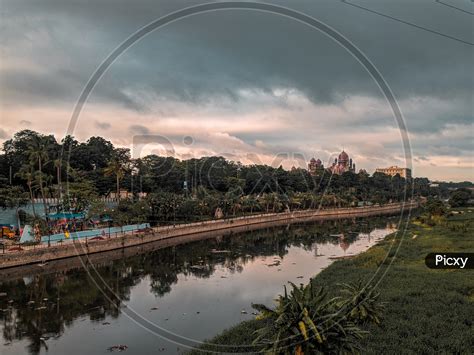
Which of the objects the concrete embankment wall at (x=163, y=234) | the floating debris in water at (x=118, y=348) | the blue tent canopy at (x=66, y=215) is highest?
the blue tent canopy at (x=66, y=215)

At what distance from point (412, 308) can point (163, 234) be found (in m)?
36.5

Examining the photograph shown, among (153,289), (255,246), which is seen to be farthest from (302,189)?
(153,289)

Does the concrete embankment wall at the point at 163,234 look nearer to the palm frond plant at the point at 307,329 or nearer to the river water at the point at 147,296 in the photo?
the river water at the point at 147,296

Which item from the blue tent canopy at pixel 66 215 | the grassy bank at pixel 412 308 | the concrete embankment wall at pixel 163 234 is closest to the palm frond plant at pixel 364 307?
the grassy bank at pixel 412 308

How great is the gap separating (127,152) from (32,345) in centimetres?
8555

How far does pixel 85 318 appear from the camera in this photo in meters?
24.6

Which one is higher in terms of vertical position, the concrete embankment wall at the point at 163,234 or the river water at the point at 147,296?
the concrete embankment wall at the point at 163,234

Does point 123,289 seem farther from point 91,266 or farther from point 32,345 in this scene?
point 32,345

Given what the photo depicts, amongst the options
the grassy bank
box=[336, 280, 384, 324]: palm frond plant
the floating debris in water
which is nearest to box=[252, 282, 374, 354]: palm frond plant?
box=[336, 280, 384, 324]: palm frond plant

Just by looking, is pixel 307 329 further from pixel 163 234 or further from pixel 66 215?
pixel 163 234

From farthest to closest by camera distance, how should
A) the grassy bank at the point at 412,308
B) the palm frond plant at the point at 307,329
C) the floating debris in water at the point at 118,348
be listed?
the floating debris in water at the point at 118,348, the grassy bank at the point at 412,308, the palm frond plant at the point at 307,329

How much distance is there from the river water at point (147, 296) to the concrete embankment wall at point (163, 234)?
4.89ft

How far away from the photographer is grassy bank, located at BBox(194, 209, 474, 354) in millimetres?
Result: 17250

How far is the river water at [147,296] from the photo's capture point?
2138 cm
